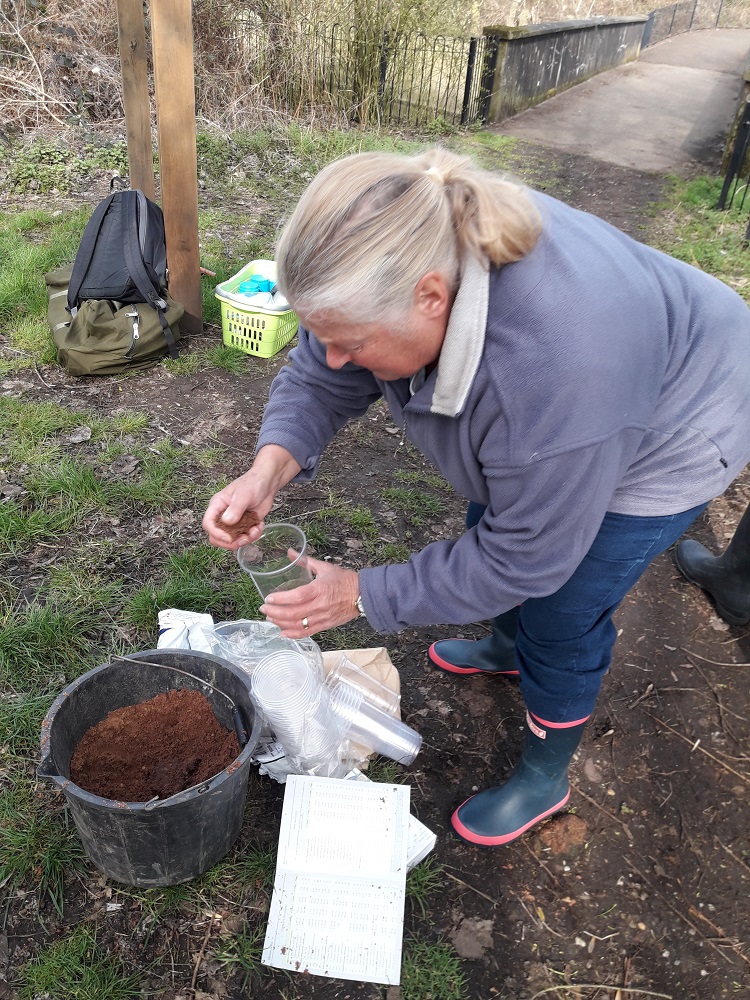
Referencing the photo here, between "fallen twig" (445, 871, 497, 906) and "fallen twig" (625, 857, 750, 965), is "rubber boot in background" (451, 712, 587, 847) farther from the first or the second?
"fallen twig" (625, 857, 750, 965)

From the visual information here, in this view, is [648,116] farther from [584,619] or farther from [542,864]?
[542,864]

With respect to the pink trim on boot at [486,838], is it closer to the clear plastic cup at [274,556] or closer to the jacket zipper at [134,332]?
the clear plastic cup at [274,556]

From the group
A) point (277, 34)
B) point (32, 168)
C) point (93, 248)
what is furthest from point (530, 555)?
point (277, 34)

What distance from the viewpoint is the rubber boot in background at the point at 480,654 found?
2495 millimetres

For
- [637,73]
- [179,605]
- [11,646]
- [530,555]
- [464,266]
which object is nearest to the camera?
[464,266]

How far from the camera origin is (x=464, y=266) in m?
1.25

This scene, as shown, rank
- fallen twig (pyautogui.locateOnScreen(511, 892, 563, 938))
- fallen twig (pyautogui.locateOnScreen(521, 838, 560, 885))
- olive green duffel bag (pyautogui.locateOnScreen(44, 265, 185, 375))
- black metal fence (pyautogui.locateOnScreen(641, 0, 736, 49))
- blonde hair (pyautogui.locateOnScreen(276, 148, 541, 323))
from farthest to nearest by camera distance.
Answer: black metal fence (pyautogui.locateOnScreen(641, 0, 736, 49))
olive green duffel bag (pyautogui.locateOnScreen(44, 265, 185, 375))
fallen twig (pyautogui.locateOnScreen(521, 838, 560, 885))
fallen twig (pyautogui.locateOnScreen(511, 892, 563, 938))
blonde hair (pyautogui.locateOnScreen(276, 148, 541, 323))

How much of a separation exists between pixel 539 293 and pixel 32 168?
6.31 m

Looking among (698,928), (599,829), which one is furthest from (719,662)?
(698,928)

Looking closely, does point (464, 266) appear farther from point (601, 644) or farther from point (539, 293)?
point (601, 644)

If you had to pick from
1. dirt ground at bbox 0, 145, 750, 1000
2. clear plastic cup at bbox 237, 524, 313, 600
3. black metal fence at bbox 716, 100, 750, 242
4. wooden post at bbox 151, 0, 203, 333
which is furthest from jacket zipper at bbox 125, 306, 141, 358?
black metal fence at bbox 716, 100, 750, 242

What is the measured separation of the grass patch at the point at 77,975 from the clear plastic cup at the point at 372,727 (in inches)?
32.0

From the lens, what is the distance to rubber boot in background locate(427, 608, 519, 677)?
8.18 ft

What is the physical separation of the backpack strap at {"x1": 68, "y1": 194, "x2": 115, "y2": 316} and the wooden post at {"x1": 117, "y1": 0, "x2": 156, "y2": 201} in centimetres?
43
